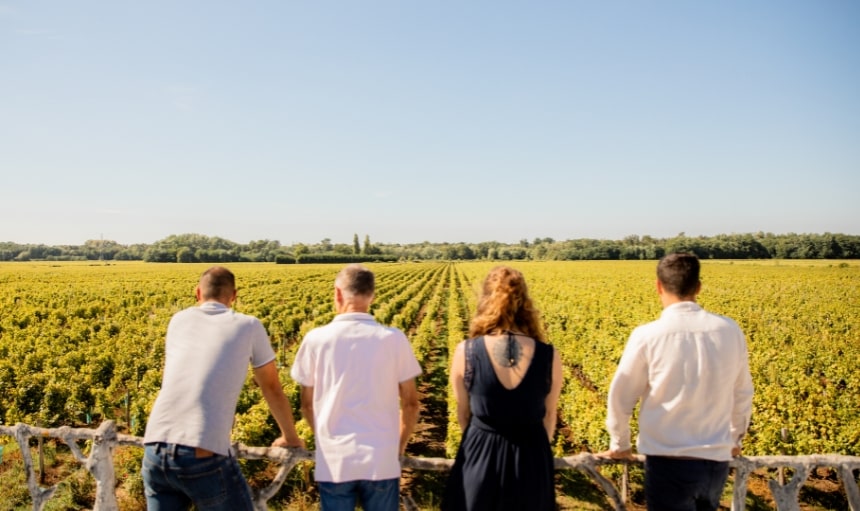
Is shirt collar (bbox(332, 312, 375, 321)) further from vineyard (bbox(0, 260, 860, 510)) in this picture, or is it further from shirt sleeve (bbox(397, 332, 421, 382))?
vineyard (bbox(0, 260, 860, 510))

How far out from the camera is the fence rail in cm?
313

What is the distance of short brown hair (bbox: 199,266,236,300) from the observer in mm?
2863

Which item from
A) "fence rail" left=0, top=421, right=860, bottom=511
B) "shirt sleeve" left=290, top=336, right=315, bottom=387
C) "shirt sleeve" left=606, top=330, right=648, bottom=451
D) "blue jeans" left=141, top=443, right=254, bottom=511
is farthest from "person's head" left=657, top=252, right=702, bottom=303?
"blue jeans" left=141, top=443, right=254, bottom=511

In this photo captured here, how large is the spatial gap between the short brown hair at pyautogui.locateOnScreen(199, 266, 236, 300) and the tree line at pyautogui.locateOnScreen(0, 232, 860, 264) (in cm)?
10024

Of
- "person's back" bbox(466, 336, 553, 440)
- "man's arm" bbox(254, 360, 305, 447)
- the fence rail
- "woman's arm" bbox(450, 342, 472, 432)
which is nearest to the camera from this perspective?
"person's back" bbox(466, 336, 553, 440)

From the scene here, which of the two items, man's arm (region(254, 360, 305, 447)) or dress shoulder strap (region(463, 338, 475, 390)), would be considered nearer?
dress shoulder strap (region(463, 338, 475, 390))

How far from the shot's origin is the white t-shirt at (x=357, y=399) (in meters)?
2.47

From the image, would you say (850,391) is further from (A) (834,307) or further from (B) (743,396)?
(A) (834,307)

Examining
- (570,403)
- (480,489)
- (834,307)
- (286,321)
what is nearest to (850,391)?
(570,403)

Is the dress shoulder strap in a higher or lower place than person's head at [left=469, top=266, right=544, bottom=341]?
lower

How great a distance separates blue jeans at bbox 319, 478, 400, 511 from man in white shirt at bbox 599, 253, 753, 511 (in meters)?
1.40

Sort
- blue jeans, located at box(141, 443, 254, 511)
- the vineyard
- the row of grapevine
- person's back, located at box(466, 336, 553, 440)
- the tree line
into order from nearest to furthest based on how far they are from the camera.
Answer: person's back, located at box(466, 336, 553, 440), blue jeans, located at box(141, 443, 254, 511), the vineyard, the row of grapevine, the tree line

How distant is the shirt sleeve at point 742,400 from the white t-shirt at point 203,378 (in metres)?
2.81

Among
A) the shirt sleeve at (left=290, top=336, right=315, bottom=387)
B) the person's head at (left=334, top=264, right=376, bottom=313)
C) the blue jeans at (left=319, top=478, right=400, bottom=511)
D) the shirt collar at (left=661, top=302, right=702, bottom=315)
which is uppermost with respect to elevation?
the person's head at (left=334, top=264, right=376, bottom=313)
